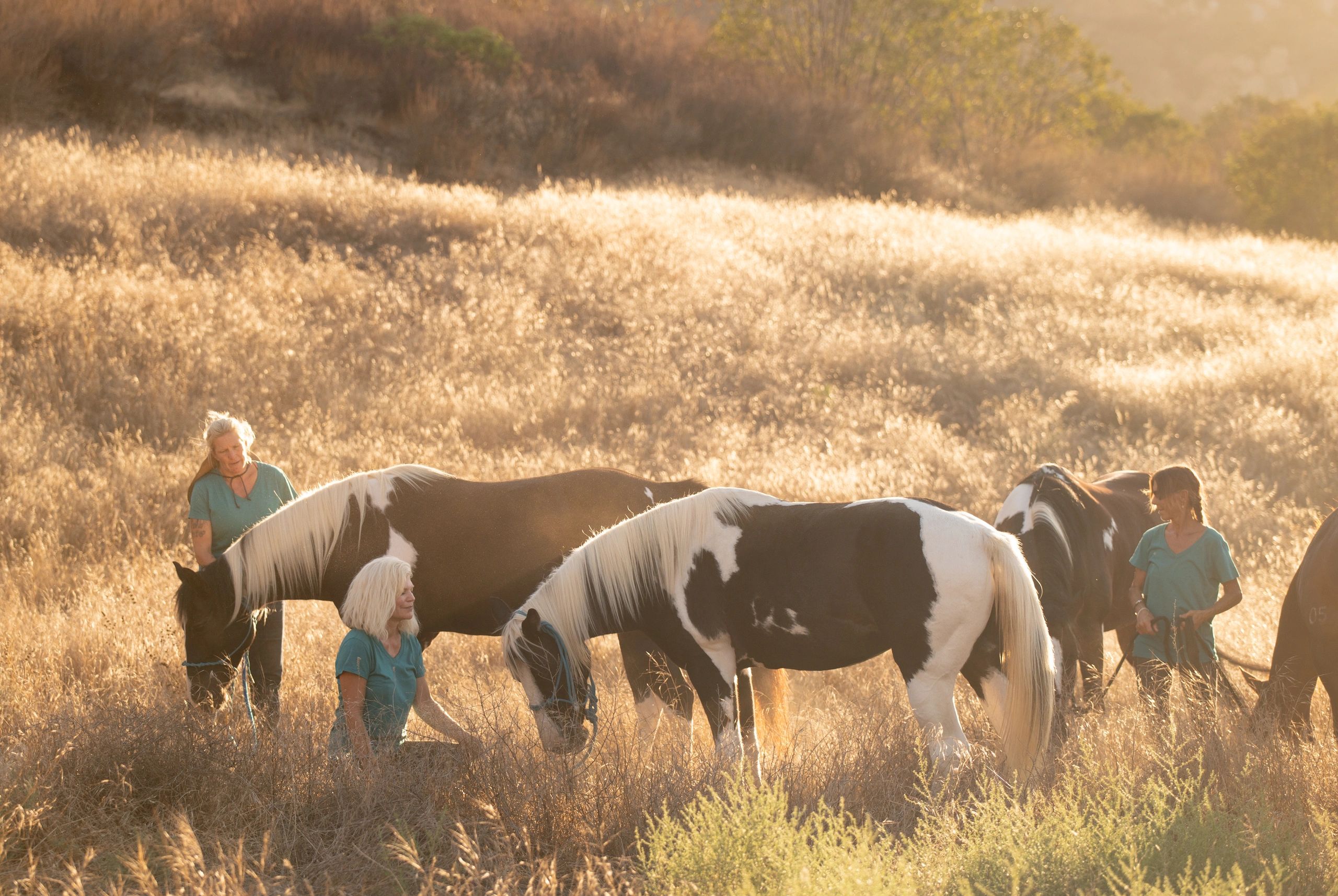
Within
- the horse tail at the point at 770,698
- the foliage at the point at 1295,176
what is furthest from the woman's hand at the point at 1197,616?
the foliage at the point at 1295,176

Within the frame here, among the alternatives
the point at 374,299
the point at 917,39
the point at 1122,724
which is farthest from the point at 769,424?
the point at 917,39

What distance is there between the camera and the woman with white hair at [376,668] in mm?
4027

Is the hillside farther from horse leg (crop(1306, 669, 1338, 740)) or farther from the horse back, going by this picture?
horse leg (crop(1306, 669, 1338, 740))

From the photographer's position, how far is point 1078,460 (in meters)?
10.6

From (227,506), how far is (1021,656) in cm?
392

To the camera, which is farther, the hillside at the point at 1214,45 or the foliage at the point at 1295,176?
the hillside at the point at 1214,45

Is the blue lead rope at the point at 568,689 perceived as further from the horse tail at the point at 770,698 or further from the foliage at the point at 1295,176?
the foliage at the point at 1295,176

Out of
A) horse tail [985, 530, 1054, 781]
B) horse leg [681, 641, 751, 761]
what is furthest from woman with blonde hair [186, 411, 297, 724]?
horse tail [985, 530, 1054, 781]

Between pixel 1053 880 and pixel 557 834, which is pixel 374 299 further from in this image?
pixel 1053 880

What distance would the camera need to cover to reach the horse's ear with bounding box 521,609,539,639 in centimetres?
425

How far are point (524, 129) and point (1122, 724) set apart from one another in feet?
60.7

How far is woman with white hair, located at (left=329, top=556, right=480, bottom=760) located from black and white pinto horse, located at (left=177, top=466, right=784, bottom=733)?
596 millimetres

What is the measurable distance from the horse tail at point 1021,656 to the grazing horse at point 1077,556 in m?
0.56

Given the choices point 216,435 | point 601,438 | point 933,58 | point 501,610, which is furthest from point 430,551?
point 933,58
